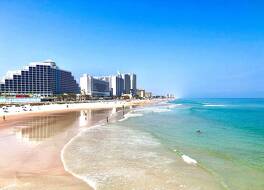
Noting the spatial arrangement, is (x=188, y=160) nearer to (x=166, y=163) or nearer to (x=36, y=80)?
(x=166, y=163)

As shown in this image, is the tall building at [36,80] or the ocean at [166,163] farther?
the tall building at [36,80]

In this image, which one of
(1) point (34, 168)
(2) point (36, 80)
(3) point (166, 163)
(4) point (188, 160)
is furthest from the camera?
(2) point (36, 80)

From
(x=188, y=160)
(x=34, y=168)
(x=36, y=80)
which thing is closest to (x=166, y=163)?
(x=188, y=160)

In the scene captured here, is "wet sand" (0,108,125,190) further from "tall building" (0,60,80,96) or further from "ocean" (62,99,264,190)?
"tall building" (0,60,80,96)

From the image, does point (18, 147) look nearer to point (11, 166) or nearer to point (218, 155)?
point (11, 166)

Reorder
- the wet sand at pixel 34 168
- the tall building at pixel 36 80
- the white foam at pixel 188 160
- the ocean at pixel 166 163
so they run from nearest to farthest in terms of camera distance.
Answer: the wet sand at pixel 34 168 → the ocean at pixel 166 163 → the white foam at pixel 188 160 → the tall building at pixel 36 80

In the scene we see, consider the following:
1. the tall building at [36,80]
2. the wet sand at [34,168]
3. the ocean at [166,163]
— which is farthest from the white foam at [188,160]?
the tall building at [36,80]

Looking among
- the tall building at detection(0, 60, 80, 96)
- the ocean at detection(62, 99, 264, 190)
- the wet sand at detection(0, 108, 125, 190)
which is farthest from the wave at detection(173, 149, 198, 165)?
the tall building at detection(0, 60, 80, 96)

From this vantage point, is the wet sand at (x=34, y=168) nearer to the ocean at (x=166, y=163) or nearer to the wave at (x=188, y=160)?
the ocean at (x=166, y=163)

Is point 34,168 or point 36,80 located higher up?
point 36,80
